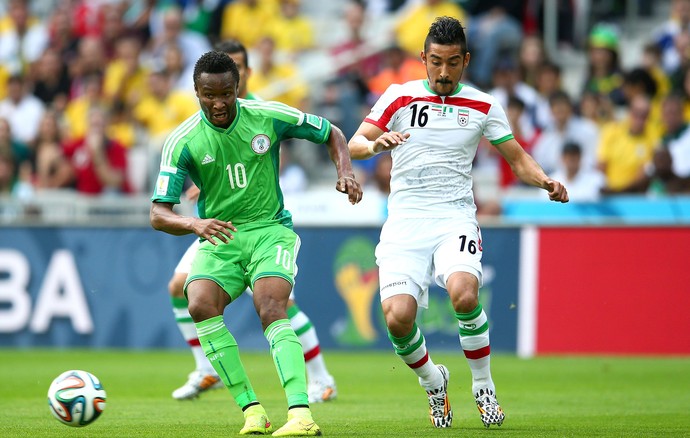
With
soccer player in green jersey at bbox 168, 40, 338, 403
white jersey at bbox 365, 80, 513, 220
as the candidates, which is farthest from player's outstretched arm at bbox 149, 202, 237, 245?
soccer player in green jersey at bbox 168, 40, 338, 403

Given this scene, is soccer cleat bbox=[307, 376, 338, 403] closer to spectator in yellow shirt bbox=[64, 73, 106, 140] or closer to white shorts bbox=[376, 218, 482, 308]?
white shorts bbox=[376, 218, 482, 308]

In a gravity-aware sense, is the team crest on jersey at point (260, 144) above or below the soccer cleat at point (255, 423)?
above

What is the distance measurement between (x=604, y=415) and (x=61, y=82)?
45.9ft

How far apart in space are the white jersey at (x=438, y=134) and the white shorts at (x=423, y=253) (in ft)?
0.30

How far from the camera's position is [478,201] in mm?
15914

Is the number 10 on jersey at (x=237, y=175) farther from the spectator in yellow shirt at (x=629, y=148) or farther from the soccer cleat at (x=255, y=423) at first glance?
the spectator in yellow shirt at (x=629, y=148)

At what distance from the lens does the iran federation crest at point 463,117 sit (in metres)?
8.45

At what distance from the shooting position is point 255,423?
24.5ft

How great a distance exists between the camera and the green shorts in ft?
25.6

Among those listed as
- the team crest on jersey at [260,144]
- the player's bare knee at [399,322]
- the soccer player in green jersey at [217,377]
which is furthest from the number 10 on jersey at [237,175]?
the soccer player in green jersey at [217,377]

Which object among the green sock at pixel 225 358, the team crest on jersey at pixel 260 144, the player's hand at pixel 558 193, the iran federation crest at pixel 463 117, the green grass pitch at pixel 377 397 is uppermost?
the iran federation crest at pixel 463 117

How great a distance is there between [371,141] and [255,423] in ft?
6.77

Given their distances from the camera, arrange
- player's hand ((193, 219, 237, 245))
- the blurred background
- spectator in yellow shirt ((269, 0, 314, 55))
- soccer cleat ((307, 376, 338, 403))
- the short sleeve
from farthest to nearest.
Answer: spectator in yellow shirt ((269, 0, 314, 55)) < the blurred background < soccer cleat ((307, 376, 338, 403)) < the short sleeve < player's hand ((193, 219, 237, 245))

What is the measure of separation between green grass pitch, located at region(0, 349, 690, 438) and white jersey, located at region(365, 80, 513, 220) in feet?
5.03
